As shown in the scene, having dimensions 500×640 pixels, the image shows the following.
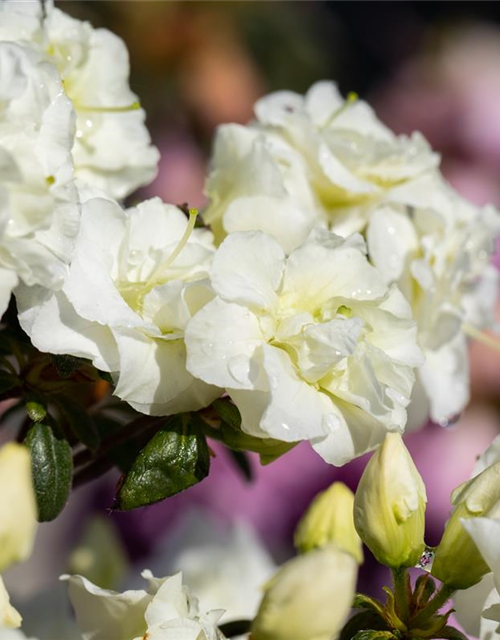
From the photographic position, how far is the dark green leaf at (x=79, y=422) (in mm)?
666

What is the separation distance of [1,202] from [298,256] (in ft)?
0.52

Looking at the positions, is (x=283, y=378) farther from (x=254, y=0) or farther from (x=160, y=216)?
(x=254, y=0)

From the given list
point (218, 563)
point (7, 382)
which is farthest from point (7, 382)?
point (218, 563)

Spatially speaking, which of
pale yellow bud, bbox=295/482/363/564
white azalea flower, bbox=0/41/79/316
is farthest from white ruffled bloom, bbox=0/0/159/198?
pale yellow bud, bbox=295/482/363/564

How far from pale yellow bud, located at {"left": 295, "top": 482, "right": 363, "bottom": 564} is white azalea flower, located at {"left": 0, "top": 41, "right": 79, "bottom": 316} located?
0.85 feet

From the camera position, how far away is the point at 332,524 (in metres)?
0.73

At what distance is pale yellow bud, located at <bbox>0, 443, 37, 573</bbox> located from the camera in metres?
0.49

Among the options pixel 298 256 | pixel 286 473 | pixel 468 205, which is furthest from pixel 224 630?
pixel 286 473

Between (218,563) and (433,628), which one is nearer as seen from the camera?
(433,628)

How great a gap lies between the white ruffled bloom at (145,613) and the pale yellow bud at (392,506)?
9cm

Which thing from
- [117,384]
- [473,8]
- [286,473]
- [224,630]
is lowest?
[286,473]

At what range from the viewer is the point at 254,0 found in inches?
91.0

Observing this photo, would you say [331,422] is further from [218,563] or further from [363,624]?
[218,563]

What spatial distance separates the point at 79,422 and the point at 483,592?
0.79 feet
